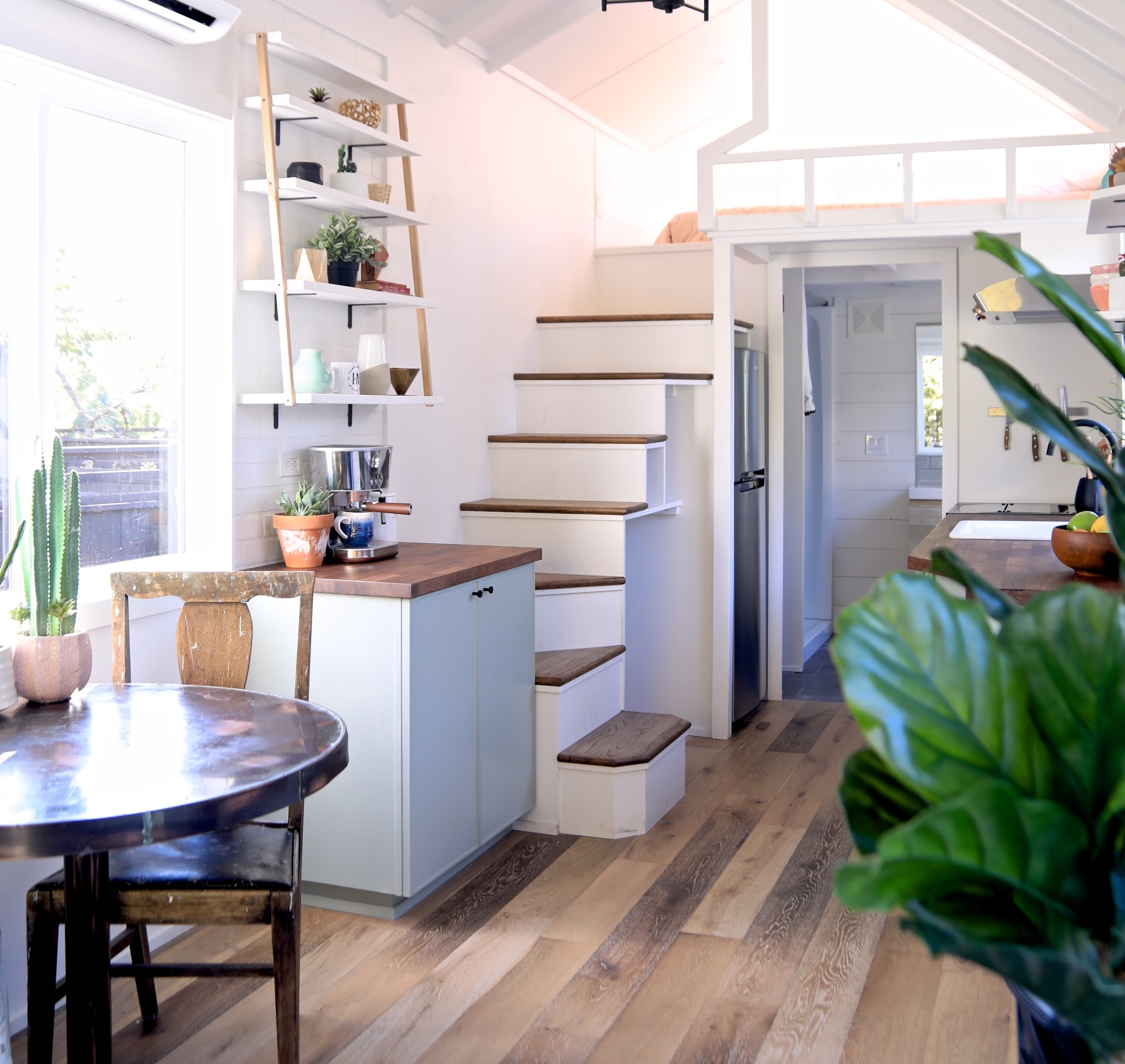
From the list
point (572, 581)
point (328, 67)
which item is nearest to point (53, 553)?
point (328, 67)

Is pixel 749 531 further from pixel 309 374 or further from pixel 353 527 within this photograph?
pixel 309 374

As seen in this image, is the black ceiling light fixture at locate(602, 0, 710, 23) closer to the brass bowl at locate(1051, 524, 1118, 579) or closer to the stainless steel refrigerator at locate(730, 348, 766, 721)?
the stainless steel refrigerator at locate(730, 348, 766, 721)

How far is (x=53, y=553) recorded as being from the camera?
208 centimetres

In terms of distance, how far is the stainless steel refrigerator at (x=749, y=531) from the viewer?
4.83 m

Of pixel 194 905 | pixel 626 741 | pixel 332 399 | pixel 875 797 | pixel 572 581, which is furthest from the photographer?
pixel 572 581

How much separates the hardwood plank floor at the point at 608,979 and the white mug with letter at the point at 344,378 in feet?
4.60

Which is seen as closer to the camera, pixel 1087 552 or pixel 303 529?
pixel 1087 552

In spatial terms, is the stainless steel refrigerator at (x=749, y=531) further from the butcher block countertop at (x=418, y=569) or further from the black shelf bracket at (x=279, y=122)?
the black shelf bracket at (x=279, y=122)

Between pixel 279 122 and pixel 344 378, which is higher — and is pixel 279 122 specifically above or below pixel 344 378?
above

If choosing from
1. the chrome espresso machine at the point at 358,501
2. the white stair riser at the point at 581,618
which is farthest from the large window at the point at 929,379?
the chrome espresso machine at the point at 358,501

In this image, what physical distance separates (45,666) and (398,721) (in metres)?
0.97

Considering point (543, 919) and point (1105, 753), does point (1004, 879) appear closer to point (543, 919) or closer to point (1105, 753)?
point (1105, 753)

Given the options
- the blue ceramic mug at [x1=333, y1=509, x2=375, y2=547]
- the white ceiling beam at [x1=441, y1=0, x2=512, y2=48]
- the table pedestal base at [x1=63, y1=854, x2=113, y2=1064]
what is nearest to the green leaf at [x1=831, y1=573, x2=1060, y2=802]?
the table pedestal base at [x1=63, y1=854, x2=113, y2=1064]

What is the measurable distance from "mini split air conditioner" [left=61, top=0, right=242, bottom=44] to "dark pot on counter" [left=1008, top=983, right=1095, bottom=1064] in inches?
100.0
